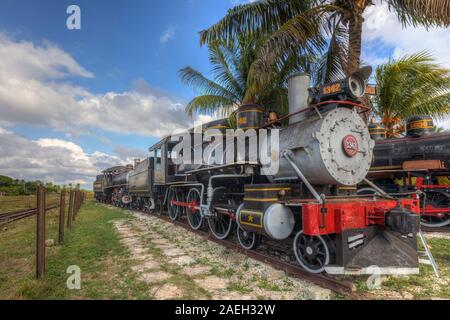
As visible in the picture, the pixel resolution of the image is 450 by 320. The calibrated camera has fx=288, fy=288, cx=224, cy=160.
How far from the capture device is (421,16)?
7.54 meters

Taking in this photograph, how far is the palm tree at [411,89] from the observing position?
12812 millimetres

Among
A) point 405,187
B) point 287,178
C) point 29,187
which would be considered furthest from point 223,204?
point 29,187

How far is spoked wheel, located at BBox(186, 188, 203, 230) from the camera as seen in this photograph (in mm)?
7865

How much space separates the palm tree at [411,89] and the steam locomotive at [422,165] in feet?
19.0

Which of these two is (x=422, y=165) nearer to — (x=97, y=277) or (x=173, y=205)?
(x=173, y=205)

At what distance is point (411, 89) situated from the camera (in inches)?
523

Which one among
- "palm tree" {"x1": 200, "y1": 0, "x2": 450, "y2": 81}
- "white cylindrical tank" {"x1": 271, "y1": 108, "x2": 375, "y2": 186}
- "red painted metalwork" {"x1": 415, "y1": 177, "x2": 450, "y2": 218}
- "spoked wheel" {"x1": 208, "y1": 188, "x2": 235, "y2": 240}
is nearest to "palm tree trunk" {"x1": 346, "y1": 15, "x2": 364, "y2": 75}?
"palm tree" {"x1": 200, "y1": 0, "x2": 450, "y2": 81}

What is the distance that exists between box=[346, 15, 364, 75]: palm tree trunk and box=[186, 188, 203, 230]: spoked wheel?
5457 millimetres

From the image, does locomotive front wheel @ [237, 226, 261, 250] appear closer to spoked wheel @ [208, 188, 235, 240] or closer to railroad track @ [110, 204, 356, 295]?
railroad track @ [110, 204, 356, 295]

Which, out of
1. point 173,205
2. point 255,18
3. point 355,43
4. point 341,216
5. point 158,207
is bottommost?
point 158,207

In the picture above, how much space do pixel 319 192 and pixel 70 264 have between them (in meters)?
4.39

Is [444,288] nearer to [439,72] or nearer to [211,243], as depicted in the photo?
[211,243]

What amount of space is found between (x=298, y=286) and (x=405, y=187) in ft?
19.6

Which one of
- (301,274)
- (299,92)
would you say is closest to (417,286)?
(301,274)
